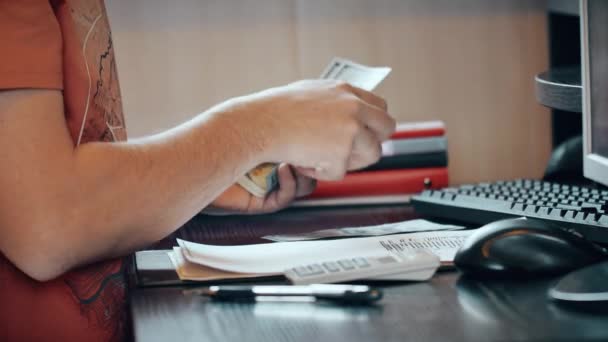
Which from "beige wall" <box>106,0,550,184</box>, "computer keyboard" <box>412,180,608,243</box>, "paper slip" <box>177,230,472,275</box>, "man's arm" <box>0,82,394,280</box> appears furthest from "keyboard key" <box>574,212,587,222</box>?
"beige wall" <box>106,0,550,184</box>

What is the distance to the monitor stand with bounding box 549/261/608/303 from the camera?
2.18ft

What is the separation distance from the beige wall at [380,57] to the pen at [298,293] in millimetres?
931

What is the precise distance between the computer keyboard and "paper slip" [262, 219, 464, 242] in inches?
2.0

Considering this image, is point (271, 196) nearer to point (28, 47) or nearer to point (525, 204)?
point (525, 204)

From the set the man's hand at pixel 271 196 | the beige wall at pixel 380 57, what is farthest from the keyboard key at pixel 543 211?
the beige wall at pixel 380 57

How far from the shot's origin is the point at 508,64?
1700 mm

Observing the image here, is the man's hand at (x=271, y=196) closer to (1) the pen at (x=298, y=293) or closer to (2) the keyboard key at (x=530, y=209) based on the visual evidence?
(2) the keyboard key at (x=530, y=209)

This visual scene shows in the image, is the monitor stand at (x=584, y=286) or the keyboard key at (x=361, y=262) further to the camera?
the keyboard key at (x=361, y=262)

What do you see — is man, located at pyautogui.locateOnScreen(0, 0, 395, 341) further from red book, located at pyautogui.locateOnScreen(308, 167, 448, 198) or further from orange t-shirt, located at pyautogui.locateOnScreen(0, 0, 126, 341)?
red book, located at pyautogui.locateOnScreen(308, 167, 448, 198)

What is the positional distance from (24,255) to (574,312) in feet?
1.71

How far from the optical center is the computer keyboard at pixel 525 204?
0.94m

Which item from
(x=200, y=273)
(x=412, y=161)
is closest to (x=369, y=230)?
(x=200, y=273)

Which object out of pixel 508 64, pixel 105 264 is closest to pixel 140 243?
pixel 105 264

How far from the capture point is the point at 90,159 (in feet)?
2.75
